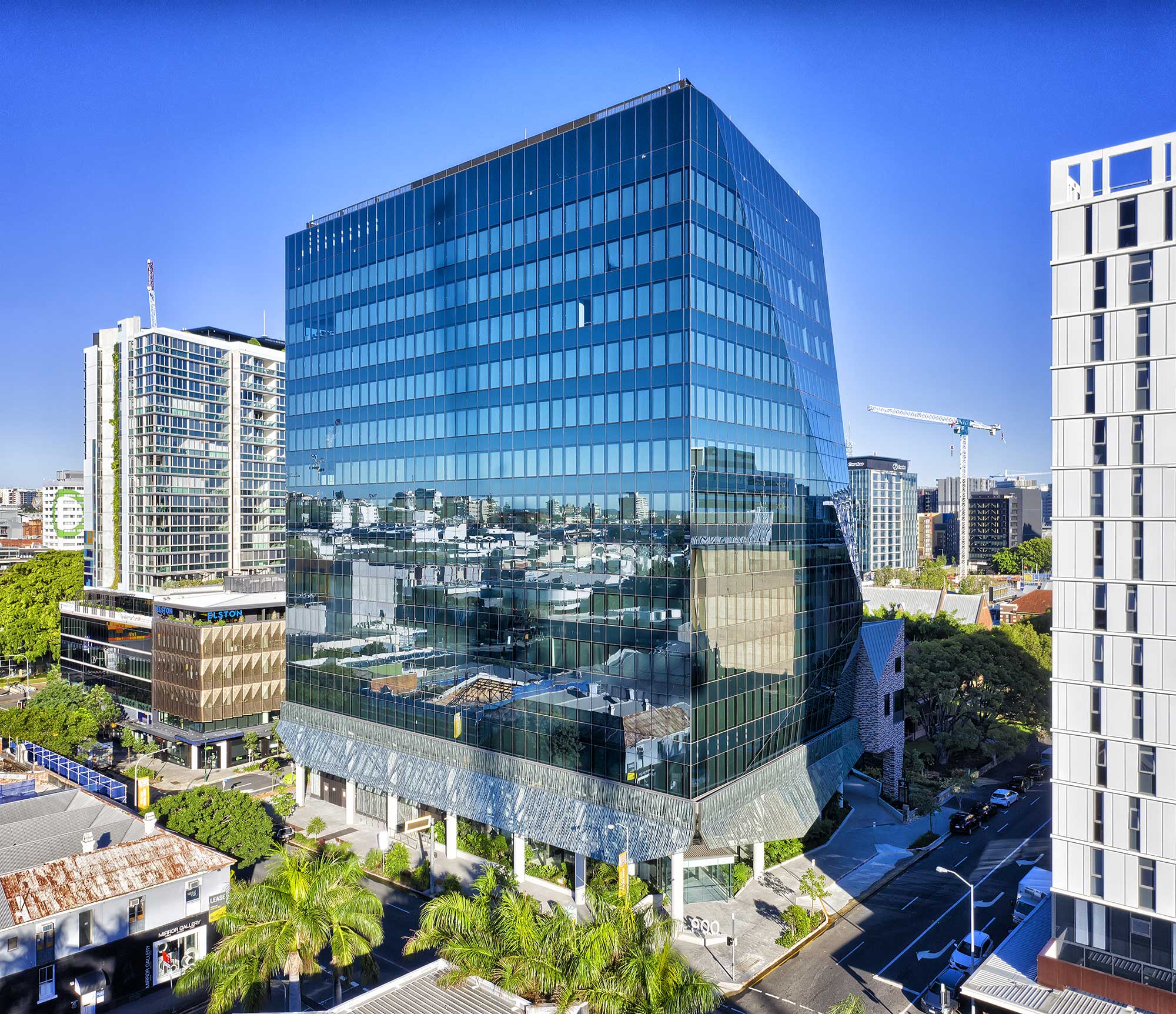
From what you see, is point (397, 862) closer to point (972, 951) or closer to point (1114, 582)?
point (972, 951)

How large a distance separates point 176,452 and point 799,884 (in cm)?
10583

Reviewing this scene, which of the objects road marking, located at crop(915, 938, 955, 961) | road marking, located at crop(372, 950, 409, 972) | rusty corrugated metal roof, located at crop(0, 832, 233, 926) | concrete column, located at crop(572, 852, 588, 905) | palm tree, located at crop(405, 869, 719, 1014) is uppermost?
palm tree, located at crop(405, 869, 719, 1014)

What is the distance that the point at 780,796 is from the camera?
5278 cm

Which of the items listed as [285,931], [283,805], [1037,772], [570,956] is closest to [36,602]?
[283,805]

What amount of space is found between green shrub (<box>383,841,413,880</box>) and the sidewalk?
65.6ft

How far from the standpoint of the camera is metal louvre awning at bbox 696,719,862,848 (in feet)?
151

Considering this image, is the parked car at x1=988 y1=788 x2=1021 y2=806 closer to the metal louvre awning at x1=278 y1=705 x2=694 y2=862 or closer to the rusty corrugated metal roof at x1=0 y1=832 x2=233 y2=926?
the metal louvre awning at x1=278 y1=705 x2=694 y2=862

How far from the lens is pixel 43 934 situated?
38219mm

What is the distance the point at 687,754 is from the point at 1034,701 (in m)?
53.9

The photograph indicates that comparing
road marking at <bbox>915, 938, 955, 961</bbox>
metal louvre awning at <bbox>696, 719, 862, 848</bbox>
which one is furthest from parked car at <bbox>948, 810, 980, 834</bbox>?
road marking at <bbox>915, 938, 955, 961</bbox>

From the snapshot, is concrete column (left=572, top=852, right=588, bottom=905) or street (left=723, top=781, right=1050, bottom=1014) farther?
concrete column (left=572, top=852, right=588, bottom=905)

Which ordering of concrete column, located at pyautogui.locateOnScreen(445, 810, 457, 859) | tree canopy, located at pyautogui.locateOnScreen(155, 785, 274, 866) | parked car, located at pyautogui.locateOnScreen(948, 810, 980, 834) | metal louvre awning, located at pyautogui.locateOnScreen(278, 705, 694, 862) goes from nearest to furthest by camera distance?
metal louvre awning, located at pyautogui.locateOnScreen(278, 705, 694, 862), tree canopy, located at pyautogui.locateOnScreen(155, 785, 274, 866), concrete column, located at pyautogui.locateOnScreen(445, 810, 457, 859), parked car, located at pyautogui.locateOnScreen(948, 810, 980, 834)

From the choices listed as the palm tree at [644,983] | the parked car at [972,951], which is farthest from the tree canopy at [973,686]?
the palm tree at [644,983]

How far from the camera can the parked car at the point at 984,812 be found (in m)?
65.4
